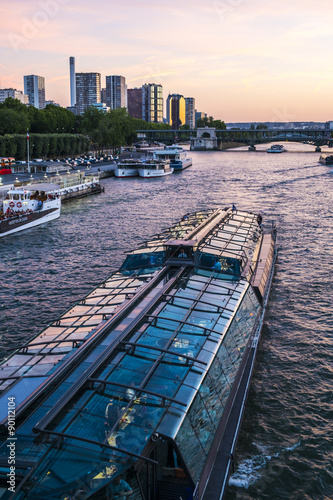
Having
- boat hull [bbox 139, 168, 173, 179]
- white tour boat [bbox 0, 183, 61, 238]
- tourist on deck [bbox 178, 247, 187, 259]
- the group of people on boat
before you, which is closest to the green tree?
boat hull [bbox 139, 168, 173, 179]

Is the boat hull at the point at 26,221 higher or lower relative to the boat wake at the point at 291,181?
lower

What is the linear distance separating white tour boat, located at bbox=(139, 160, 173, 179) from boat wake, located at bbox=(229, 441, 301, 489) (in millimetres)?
73186

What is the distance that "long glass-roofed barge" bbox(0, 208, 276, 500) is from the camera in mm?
6883

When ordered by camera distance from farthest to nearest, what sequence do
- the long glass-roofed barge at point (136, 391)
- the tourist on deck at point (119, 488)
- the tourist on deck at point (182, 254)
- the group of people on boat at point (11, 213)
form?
the group of people on boat at point (11, 213) < the tourist on deck at point (182, 254) < the long glass-roofed barge at point (136, 391) < the tourist on deck at point (119, 488)

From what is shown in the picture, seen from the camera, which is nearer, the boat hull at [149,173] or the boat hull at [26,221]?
the boat hull at [26,221]

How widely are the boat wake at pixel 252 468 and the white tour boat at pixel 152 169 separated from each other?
7319cm

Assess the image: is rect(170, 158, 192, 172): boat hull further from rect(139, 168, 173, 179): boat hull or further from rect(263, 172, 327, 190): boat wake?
rect(263, 172, 327, 190): boat wake

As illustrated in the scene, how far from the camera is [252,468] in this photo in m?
11.3

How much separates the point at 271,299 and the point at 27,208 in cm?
2635

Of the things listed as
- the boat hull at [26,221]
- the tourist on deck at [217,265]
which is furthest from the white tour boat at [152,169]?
the tourist on deck at [217,265]

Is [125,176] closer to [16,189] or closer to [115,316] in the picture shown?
[16,189]

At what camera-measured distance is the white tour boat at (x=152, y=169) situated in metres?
83.4

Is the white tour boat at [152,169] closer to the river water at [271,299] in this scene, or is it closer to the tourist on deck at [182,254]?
the river water at [271,299]

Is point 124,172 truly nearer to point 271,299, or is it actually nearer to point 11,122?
point 11,122
